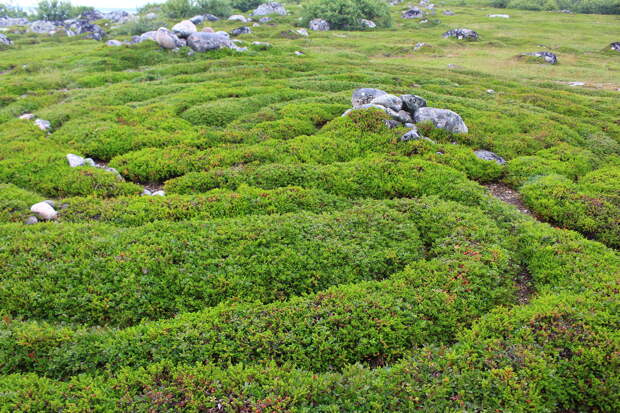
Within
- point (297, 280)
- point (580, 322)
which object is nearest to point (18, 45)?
point (297, 280)

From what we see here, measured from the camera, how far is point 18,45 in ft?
252

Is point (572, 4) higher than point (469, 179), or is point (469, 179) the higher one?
point (572, 4)

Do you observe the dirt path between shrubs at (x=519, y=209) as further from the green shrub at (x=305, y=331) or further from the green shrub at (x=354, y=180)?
the green shrub at (x=354, y=180)

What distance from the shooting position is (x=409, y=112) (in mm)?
24547

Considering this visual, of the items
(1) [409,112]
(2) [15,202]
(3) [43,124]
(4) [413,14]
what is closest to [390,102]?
(1) [409,112]

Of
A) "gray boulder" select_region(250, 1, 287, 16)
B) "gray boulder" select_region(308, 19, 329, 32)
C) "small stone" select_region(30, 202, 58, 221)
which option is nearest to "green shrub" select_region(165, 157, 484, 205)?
"small stone" select_region(30, 202, 58, 221)

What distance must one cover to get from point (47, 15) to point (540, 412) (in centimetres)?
16853

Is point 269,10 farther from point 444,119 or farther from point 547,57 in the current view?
point 444,119

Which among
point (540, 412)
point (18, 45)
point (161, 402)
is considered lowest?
point (540, 412)

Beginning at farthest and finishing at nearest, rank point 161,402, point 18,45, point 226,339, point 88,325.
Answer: point 18,45 → point 88,325 → point 226,339 → point 161,402

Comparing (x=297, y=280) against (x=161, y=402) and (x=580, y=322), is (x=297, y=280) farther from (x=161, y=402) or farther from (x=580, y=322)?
(x=580, y=322)

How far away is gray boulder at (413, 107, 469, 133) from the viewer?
2288 centimetres

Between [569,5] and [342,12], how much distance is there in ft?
317

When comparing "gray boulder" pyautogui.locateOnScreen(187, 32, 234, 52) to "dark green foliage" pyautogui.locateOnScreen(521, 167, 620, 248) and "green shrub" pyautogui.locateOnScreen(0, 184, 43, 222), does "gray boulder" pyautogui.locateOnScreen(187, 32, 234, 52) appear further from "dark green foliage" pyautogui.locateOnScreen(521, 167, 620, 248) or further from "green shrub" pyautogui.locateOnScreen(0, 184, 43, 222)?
"dark green foliage" pyautogui.locateOnScreen(521, 167, 620, 248)
